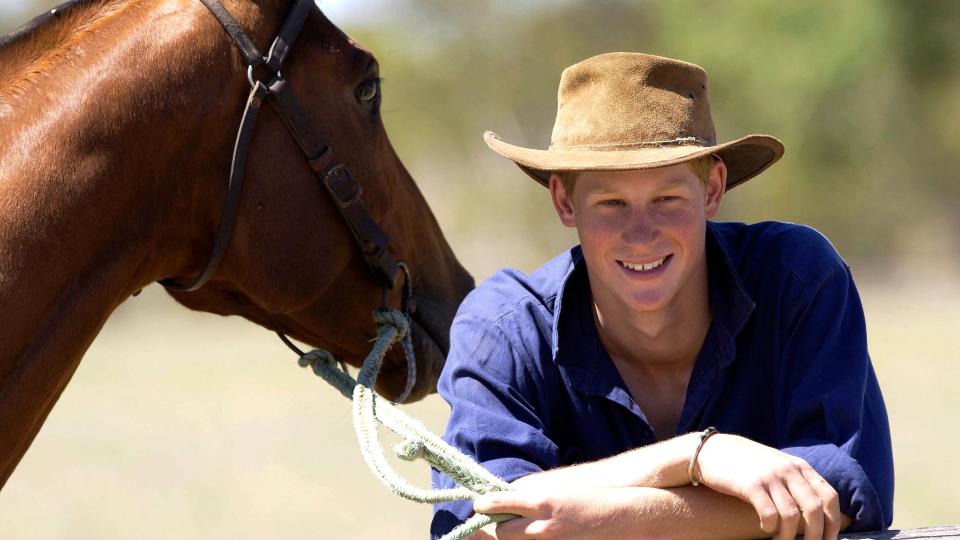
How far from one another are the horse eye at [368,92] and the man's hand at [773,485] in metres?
1.64

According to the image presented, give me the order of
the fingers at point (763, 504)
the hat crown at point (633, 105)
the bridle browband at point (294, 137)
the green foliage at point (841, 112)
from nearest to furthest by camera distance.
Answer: the fingers at point (763, 504), the hat crown at point (633, 105), the bridle browband at point (294, 137), the green foliage at point (841, 112)

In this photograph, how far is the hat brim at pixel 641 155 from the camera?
2.65 m

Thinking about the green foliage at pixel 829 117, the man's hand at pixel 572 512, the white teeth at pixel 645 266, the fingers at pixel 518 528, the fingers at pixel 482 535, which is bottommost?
the fingers at pixel 482 535

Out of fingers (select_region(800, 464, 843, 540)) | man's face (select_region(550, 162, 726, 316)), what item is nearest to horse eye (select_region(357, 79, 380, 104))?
man's face (select_region(550, 162, 726, 316))

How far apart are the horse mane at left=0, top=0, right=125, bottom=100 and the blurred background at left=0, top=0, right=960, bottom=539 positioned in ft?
24.8

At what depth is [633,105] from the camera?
2789 millimetres

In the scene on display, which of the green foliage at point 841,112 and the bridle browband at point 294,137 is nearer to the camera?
the bridle browband at point 294,137

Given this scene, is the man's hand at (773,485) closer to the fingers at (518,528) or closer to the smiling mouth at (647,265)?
the fingers at (518,528)

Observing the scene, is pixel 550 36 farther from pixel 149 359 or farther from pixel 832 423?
pixel 832 423

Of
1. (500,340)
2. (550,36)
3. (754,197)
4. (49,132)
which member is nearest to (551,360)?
(500,340)

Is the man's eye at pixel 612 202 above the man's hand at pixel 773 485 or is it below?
above

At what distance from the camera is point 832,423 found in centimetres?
250

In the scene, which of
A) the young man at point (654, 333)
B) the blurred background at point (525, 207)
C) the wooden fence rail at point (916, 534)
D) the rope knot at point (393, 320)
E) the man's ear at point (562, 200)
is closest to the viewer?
the wooden fence rail at point (916, 534)

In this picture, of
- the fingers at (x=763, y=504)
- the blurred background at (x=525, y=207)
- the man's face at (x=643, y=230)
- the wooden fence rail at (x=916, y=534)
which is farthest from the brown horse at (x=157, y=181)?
the blurred background at (x=525, y=207)
